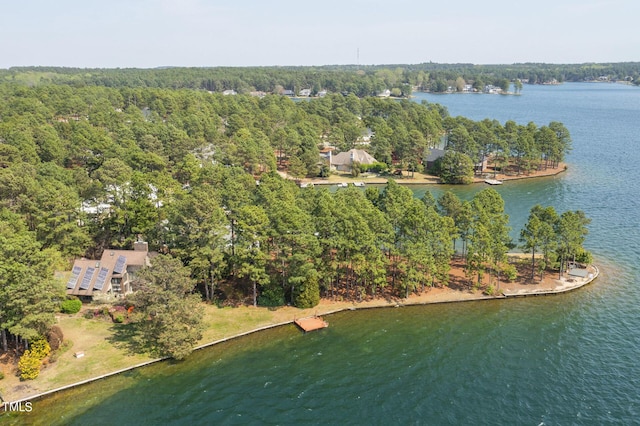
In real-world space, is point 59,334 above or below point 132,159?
below

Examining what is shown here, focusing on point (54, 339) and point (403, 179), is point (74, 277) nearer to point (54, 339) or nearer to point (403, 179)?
point (54, 339)

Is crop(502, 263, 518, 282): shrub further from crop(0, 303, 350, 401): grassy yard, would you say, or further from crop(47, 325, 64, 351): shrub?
crop(47, 325, 64, 351): shrub

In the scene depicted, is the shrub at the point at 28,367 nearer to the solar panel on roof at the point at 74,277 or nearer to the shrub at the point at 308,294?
the solar panel on roof at the point at 74,277

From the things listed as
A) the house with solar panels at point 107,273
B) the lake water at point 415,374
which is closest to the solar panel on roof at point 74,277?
the house with solar panels at point 107,273

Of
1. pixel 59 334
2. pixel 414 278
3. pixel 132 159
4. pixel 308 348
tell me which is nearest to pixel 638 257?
pixel 414 278

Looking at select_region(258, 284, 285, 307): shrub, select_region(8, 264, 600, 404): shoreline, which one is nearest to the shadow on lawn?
select_region(8, 264, 600, 404): shoreline

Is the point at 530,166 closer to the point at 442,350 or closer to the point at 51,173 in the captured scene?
Answer: the point at 442,350
